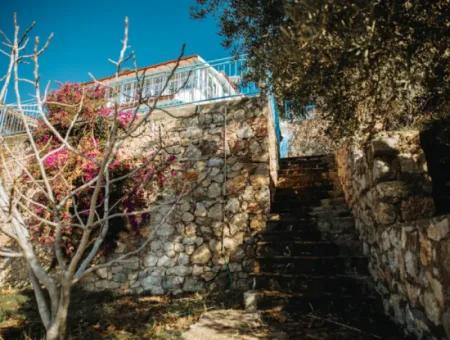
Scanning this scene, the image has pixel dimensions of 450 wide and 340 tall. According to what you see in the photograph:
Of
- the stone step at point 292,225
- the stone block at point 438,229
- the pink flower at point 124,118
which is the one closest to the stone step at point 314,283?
the stone step at point 292,225

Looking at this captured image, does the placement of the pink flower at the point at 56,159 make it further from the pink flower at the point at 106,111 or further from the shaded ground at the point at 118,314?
the shaded ground at the point at 118,314

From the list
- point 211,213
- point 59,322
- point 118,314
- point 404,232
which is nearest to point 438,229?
point 404,232

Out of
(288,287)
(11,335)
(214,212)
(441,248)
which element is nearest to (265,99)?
(214,212)

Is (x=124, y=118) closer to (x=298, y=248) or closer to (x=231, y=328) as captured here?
(x=298, y=248)

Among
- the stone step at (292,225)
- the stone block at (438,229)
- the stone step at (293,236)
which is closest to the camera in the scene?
the stone block at (438,229)

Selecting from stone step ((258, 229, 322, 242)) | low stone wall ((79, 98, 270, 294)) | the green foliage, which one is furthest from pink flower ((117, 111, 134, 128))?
the green foliage

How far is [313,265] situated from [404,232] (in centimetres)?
185

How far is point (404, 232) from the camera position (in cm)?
293

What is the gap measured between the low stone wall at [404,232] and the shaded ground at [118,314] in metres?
2.26

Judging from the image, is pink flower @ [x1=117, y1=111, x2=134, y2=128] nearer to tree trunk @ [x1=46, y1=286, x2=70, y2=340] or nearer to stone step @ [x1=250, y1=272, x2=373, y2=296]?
stone step @ [x1=250, y1=272, x2=373, y2=296]

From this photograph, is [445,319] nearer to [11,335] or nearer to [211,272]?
[211,272]

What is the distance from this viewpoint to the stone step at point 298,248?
4789 mm

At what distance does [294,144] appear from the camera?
55.7 feet

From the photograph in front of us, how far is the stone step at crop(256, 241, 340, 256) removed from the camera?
15.7 ft
